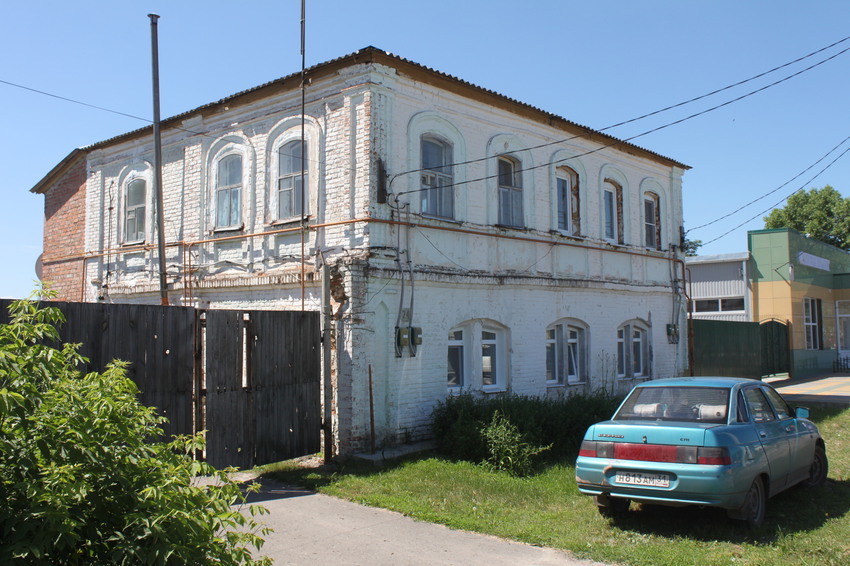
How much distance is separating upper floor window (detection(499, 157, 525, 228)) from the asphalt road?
293 inches

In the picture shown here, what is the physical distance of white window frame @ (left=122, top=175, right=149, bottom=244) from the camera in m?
15.4

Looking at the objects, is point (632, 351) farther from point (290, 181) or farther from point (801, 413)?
point (290, 181)

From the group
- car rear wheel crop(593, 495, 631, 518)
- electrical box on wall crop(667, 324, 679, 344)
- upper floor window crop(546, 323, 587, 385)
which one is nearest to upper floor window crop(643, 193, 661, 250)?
electrical box on wall crop(667, 324, 679, 344)

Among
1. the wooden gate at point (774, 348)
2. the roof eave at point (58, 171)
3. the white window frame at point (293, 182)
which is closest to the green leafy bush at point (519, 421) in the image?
the white window frame at point (293, 182)

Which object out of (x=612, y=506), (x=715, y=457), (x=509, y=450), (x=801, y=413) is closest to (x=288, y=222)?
(x=509, y=450)

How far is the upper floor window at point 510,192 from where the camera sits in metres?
13.9

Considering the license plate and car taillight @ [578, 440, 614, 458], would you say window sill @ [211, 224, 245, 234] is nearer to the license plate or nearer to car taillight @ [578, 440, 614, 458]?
car taillight @ [578, 440, 614, 458]

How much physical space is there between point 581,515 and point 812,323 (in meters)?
25.8

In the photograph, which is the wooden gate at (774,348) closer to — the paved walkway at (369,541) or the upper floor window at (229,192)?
the upper floor window at (229,192)

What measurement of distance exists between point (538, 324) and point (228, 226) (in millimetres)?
6499

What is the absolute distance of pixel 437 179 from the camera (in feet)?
41.3

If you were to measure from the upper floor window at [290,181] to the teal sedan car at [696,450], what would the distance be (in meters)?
6.99

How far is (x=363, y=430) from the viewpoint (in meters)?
10.7

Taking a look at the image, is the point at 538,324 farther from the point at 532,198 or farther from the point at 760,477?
the point at 760,477
